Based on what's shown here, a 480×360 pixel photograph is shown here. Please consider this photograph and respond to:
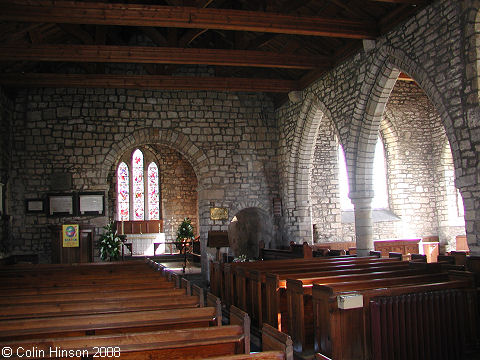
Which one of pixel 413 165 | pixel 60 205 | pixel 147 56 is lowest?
pixel 60 205

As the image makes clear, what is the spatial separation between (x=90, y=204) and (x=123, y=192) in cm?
581

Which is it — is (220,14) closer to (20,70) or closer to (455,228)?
(20,70)

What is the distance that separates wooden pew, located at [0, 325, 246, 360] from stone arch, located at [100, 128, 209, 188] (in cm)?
937

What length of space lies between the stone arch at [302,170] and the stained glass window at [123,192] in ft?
24.7

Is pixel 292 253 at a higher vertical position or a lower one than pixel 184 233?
lower

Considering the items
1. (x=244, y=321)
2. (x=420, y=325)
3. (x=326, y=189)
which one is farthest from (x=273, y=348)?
(x=326, y=189)

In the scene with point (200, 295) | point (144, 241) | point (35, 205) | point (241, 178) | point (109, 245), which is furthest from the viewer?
point (144, 241)

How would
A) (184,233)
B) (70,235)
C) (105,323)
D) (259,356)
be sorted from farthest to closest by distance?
(184,233) → (70,235) → (105,323) → (259,356)

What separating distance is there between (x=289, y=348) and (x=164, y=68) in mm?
9631

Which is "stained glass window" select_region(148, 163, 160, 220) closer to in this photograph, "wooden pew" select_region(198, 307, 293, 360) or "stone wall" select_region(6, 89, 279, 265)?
"stone wall" select_region(6, 89, 279, 265)

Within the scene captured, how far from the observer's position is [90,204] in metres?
11.3

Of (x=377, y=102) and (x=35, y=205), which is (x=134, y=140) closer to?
(x=35, y=205)

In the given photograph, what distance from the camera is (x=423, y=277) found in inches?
194

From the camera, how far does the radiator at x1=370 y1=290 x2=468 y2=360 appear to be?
13.4ft
